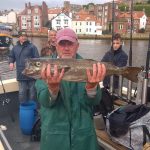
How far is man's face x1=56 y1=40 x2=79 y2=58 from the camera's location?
2.80m

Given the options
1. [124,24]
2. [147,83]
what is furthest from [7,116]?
[124,24]

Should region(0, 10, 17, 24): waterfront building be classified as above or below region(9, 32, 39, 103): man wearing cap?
above

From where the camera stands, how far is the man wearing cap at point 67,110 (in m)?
2.80

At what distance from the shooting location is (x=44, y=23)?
109 meters

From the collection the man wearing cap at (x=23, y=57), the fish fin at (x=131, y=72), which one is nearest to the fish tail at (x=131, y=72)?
the fish fin at (x=131, y=72)

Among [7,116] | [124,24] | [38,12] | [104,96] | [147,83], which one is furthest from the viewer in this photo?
[38,12]

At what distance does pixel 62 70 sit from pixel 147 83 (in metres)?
2.18

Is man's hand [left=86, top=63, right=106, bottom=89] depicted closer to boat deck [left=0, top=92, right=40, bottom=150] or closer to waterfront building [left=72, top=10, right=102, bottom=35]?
boat deck [left=0, top=92, right=40, bottom=150]

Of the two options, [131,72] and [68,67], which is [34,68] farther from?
[131,72]

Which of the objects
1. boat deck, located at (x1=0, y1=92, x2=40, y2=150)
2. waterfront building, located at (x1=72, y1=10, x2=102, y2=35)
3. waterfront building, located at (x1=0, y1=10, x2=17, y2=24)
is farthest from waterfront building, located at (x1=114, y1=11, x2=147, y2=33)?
boat deck, located at (x1=0, y1=92, x2=40, y2=150)

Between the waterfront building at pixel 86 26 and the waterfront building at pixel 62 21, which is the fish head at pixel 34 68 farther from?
the waterfront building at pixel 86 26

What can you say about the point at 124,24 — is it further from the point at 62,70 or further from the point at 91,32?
the point at 62,70

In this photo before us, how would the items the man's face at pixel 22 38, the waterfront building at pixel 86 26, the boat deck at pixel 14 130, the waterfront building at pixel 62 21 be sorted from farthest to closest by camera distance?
the waterfront building at pixel 86 26
the waterfront building at pixel 62 21
the man's face at pixel 22 38
the boat deck at pixel 14 130

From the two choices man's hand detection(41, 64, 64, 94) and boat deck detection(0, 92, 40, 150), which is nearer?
man's hand detection(41, 64, 64, 94)
